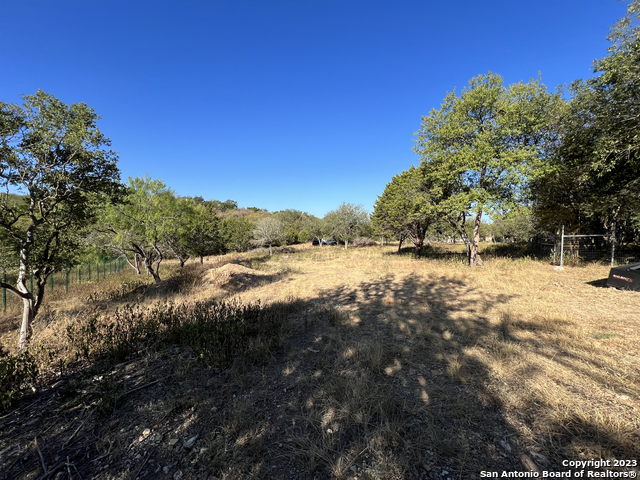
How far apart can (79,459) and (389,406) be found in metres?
3.21

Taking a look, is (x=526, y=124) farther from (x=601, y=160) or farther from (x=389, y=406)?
(x=389, y=406)

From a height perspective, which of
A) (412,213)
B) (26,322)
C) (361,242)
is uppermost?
(412,213)

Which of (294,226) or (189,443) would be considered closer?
(189,443)

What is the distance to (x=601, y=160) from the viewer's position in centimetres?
1044

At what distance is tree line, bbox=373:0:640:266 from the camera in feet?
32.3

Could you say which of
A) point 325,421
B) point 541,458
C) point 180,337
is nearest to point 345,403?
point 325,421

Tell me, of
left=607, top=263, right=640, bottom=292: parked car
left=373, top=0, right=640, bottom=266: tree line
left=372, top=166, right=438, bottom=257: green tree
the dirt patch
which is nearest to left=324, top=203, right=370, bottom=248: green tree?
left=372, top=166, right=438, bottom=257: green tree

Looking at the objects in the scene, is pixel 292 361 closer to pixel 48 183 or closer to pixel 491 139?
pixel 48 183

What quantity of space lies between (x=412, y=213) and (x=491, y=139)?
21.1 ft

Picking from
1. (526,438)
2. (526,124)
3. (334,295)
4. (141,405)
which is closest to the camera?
(526,438)

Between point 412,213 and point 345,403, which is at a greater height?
point 412,213

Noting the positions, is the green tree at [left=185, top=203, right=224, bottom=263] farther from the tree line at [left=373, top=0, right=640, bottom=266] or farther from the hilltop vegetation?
the tree line at [left=373, top=0, right=640, bottom=266]

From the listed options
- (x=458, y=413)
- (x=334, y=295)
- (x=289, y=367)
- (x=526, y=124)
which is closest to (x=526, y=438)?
(x=458, y=413)

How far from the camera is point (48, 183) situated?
527cm
